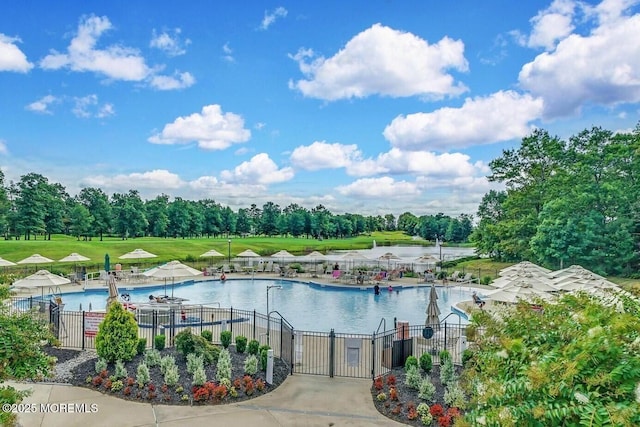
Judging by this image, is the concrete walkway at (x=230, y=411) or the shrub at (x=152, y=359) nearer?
the concrete walkway at (x=230, y=411)

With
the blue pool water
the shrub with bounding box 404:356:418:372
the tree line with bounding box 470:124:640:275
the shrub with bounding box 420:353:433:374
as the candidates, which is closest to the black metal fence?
the shrub with bounding box 404:356:418:372

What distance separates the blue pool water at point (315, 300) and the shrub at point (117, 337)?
9.06 metres

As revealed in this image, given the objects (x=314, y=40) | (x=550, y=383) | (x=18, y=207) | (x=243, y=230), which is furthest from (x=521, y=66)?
(x=243, y=230)

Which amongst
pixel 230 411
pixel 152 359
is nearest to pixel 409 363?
pixel 230 411

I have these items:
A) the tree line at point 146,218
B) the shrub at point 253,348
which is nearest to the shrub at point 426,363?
the shrub at point 253,348

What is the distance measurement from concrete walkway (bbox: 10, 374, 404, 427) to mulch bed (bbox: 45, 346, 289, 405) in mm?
187

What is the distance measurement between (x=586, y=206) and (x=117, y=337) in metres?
31.1

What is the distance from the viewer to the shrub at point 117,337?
10.8 metres

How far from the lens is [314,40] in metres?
23.5

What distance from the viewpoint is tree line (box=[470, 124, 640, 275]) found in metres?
29.9

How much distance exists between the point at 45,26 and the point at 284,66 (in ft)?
38.4

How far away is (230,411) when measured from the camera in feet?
28.8

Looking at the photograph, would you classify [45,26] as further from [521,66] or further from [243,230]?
[243,230]

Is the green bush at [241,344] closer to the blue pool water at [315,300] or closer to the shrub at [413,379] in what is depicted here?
the shrub at [413,379]
